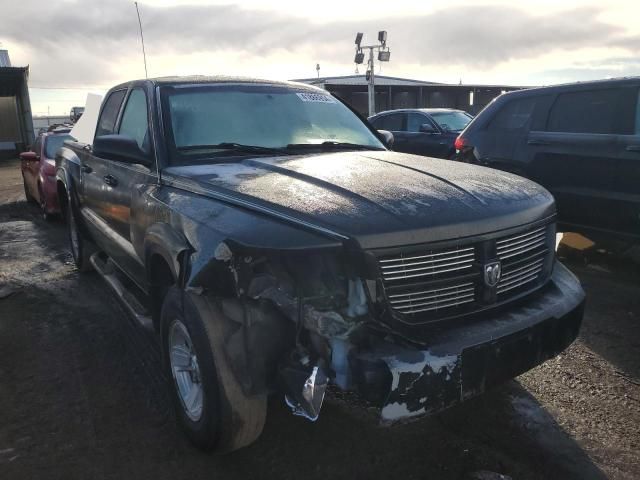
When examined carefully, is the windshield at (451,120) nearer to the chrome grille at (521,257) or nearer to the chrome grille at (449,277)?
the chrome grille at (521,257)

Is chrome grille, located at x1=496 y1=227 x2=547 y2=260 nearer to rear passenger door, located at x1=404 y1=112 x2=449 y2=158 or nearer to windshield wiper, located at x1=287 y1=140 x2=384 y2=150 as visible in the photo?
windshield wiper, located at x1=287 y1=140 x2=384 y2=150

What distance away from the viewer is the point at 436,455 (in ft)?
8.78

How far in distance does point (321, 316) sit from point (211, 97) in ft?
6.53

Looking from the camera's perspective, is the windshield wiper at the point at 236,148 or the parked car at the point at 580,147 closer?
the windshield wiper at the point at 236,148

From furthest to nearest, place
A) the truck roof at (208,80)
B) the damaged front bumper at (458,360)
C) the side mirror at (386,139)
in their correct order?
1. the side mirror at (386,139)
2. the truck roof at (208,80)
3. the damaged front bumper at (458,360)

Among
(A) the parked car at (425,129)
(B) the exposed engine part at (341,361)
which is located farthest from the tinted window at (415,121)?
(B) the exposed engine part at (341,361)

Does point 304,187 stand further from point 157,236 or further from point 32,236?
point 32,236

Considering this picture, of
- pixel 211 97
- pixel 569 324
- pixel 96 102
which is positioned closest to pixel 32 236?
pixel 96 102

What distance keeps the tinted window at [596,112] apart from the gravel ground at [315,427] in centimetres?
192

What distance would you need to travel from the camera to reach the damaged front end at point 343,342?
2.06m

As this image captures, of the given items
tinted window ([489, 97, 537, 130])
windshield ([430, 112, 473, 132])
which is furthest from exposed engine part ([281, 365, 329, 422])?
windshield ([430, 112, 473, 132])

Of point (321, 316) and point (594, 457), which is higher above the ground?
point (321, 316)

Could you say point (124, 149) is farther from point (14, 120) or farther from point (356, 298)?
point (14, 120)

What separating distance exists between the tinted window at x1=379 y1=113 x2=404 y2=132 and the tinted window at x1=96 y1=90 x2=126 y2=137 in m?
8.01
